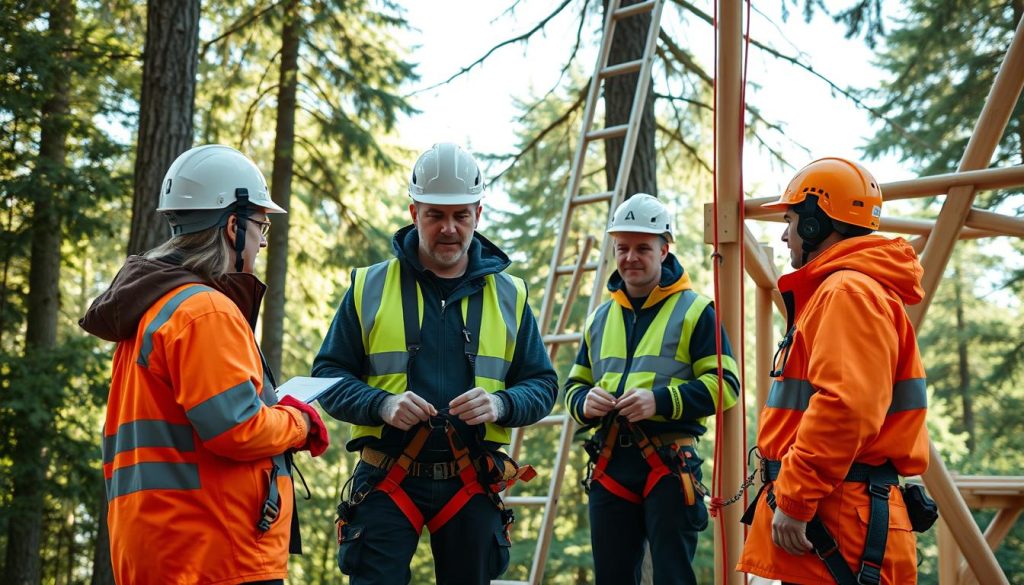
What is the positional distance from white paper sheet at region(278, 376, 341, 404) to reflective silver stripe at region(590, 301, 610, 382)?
6.15ft

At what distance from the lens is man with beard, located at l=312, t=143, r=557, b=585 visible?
382 cm

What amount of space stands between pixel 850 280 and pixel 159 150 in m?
6.45

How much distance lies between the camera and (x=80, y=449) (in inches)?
480

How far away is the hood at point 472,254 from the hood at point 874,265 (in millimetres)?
1268

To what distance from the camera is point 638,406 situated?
471cm

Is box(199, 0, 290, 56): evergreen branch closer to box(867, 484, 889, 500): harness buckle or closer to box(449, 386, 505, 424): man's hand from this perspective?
box(449, 386, 505, 424): man's hand

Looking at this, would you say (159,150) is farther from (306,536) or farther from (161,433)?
(306,536)

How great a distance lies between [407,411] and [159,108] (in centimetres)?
548

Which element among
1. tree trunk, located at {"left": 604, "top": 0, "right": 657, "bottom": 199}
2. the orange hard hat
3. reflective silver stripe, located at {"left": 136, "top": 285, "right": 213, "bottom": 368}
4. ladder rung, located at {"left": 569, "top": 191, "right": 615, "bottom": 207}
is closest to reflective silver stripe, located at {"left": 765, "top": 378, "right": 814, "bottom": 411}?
the orange hard hat

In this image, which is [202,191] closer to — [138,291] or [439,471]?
[138,291]

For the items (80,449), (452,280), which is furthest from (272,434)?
(80,449)

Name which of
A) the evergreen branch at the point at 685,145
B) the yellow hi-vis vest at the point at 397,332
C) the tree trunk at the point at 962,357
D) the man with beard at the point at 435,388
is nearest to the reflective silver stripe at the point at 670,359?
the man with beard at the point at 435,388

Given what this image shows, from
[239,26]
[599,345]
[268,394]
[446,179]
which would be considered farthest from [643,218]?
[239,26]

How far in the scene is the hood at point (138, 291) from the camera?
3.09 metres
